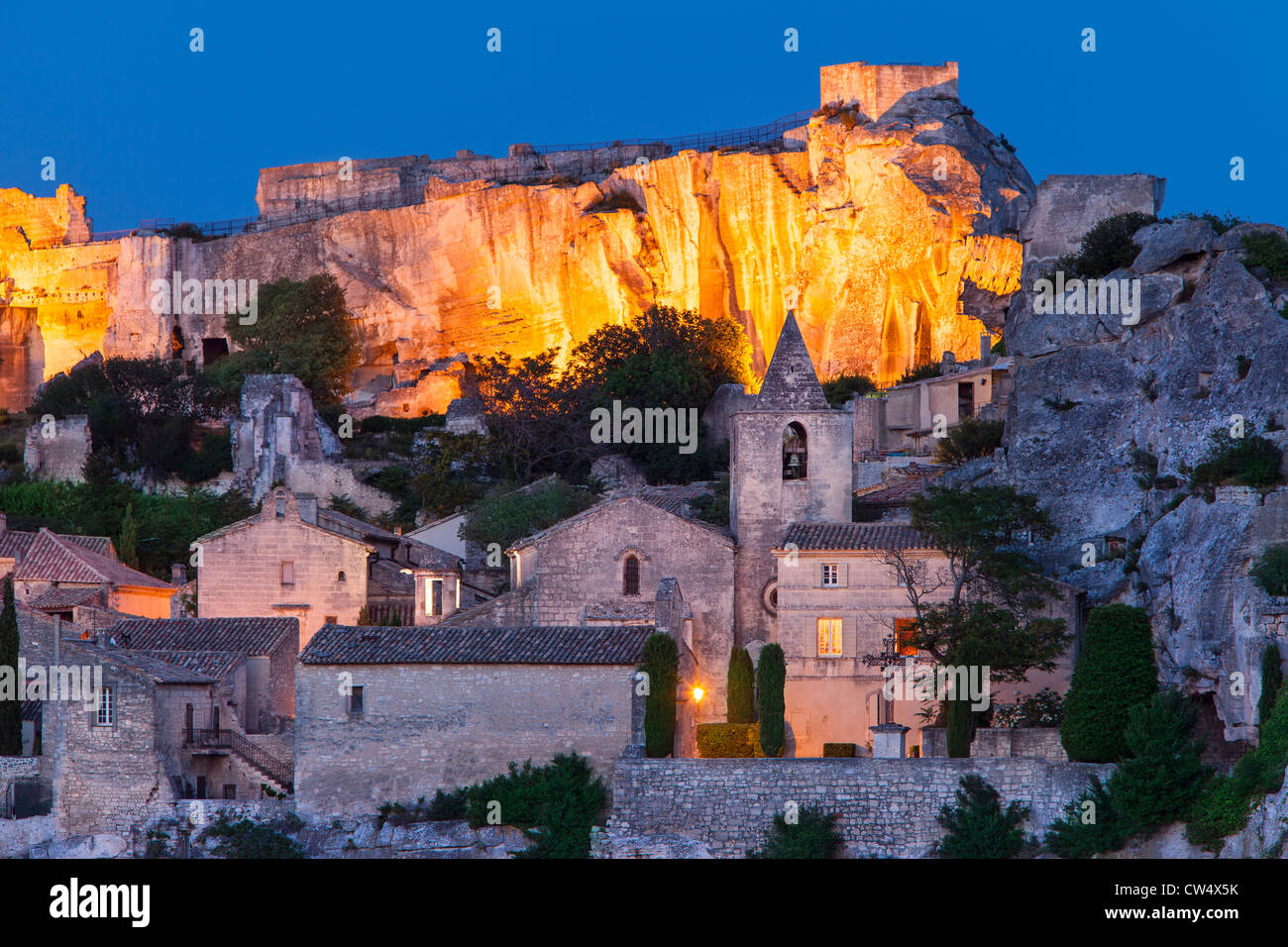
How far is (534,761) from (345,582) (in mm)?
12447

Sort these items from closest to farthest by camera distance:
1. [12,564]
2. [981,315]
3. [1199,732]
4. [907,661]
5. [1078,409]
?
[1199,732]
[907,661]
[1078,409]
[12,564]
[981,315]

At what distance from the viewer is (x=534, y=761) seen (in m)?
39.6

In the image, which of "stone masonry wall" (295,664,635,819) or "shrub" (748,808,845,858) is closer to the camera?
"shrub" (748,808,845,858)

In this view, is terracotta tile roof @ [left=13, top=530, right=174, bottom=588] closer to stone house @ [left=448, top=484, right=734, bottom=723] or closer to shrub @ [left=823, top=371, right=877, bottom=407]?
stone house @ [left=448, top=484, right=734, bottom=723]

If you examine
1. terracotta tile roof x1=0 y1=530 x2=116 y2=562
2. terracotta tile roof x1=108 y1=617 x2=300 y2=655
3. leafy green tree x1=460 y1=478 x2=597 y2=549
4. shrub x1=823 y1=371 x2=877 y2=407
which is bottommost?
terracotta tile roof x1=108 y1=617 x2=300 y2=655

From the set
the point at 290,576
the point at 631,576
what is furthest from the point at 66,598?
the point at 631,576

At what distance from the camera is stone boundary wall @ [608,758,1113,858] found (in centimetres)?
3816

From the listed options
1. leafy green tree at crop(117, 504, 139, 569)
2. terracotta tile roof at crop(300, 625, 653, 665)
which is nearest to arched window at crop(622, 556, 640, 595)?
terracotta tile roof at crop(300, 625, 653, 665)

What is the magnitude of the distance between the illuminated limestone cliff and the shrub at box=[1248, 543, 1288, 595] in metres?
32.8

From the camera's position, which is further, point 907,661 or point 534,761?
point 907,661

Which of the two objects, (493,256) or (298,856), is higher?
(493,256)
